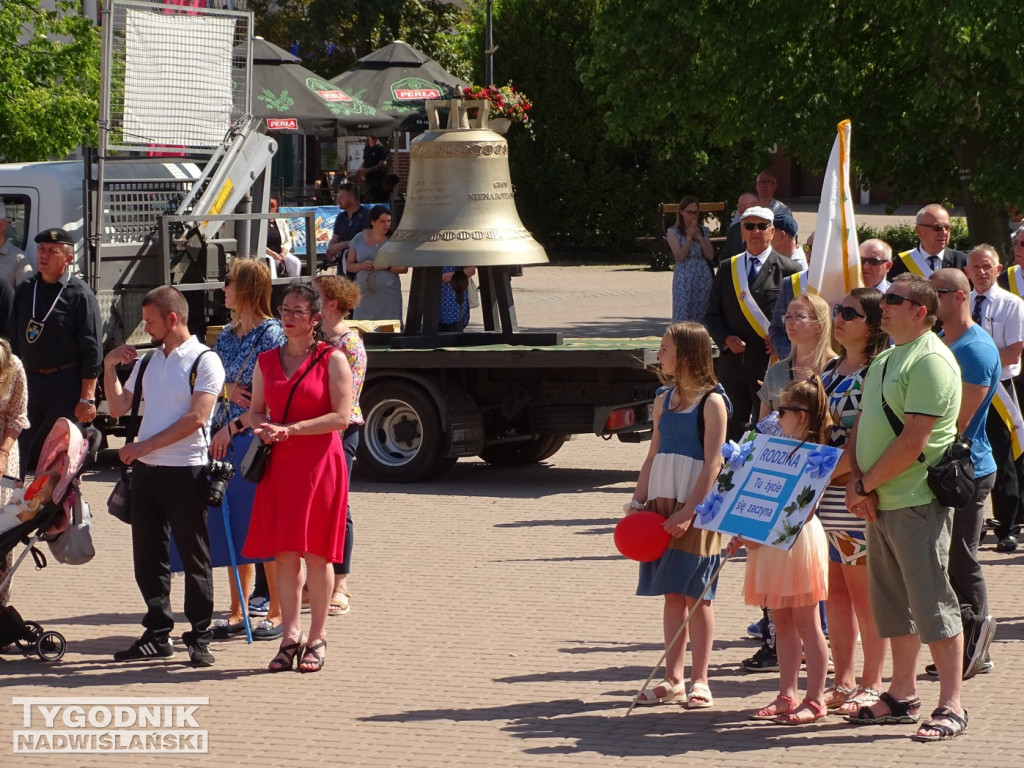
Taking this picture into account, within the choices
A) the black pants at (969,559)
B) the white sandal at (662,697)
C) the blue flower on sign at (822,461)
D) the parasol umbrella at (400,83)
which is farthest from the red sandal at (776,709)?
the parasol umbrella at (400,83)

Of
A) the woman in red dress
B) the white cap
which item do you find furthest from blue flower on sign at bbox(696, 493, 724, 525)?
the white cap

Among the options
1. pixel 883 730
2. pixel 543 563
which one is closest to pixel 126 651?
pixel 543 563

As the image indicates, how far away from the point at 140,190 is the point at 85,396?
335 cm

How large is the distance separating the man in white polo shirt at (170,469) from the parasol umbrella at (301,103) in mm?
20100

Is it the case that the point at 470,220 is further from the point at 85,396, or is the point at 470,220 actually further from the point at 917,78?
the point at 917,78

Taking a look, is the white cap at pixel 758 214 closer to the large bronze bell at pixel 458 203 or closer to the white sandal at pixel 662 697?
the large bronze bell at pixel 458 203

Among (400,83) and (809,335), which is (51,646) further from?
(400,83)

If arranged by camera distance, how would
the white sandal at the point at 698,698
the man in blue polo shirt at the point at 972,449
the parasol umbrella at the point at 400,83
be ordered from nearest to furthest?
the white sandal at the point at 698,698, the man in blue polo shirt at the point at 972,449, the parasol umbrella at the point at 400,83

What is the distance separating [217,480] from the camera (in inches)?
294

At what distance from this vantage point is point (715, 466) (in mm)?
6559

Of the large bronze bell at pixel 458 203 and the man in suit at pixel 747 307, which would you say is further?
the large bronze bell at pixel 458 203

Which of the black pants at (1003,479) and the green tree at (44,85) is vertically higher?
the green tree at (44,85)

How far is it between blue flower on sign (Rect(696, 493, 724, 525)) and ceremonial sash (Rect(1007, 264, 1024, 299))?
4.49 m

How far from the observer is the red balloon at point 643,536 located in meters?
6.55
